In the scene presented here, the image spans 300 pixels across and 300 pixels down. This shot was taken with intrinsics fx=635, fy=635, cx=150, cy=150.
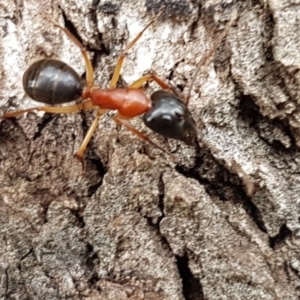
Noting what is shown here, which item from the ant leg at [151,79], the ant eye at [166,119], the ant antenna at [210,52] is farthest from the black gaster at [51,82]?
the ant antenna at [210,52]

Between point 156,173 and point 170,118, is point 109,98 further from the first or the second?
point 156,173

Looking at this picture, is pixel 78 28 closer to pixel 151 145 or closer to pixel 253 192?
pixel 151 145

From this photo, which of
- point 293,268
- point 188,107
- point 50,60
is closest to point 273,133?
point 188,107

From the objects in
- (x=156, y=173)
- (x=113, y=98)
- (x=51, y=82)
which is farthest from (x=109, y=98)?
(x=156, y=173)

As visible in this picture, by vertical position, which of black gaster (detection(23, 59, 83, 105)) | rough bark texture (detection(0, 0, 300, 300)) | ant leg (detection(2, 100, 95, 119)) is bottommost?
rough bark texture (detection(0, 0, 300, 300))

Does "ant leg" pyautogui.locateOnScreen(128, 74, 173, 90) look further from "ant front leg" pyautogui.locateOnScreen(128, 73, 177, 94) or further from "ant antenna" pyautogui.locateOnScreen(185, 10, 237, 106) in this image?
"ant antenna" pyautogui.locateOnScreen(185, 10, 237, 106)

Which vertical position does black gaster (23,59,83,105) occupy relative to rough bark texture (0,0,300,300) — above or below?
above

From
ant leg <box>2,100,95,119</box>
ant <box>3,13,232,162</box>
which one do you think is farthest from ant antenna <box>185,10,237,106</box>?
ant leg <box>2,100,95,119</box>
